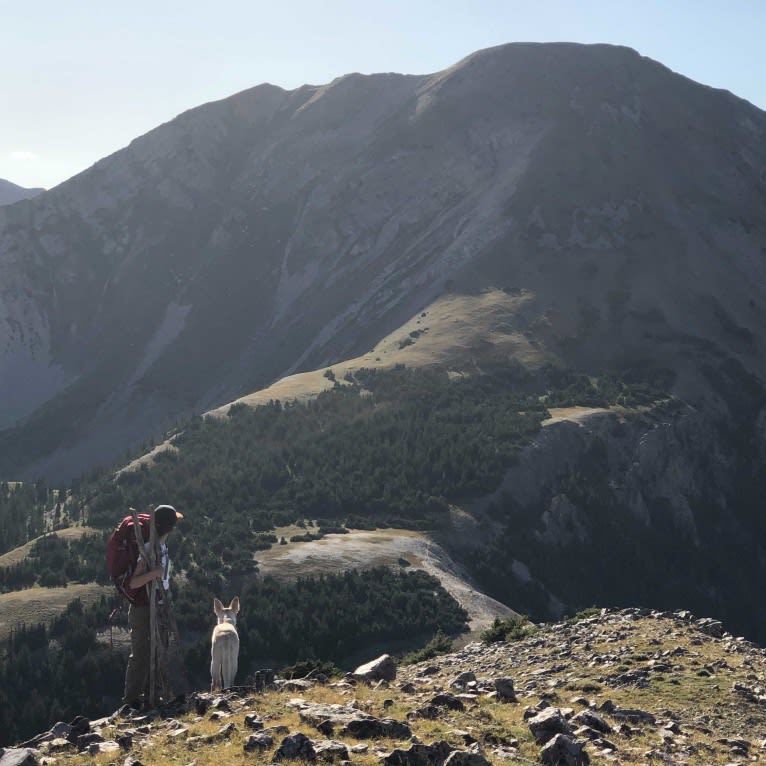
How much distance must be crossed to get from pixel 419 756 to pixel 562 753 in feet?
9.86

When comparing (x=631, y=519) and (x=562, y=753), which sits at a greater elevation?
(x=562, y=753)

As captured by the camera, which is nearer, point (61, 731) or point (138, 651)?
point (61, 731)

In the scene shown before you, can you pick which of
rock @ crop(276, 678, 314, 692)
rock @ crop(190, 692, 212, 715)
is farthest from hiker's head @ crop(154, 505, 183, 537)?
rock @ crop(276, 678, 314, 692)

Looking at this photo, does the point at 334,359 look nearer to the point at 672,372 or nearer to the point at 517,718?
the point at 672,372

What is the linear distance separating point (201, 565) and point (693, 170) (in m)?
154

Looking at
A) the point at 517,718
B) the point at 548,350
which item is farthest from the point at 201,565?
the point at 548,350

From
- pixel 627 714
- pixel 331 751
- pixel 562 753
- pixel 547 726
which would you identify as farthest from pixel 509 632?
pixel 331 751

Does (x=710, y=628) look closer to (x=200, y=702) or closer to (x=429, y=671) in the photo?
(x=429, y=671)

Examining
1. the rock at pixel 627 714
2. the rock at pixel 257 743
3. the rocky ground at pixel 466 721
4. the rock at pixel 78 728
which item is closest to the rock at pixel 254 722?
the rocky ground at pixel 466 721

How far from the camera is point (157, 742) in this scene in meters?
15.2

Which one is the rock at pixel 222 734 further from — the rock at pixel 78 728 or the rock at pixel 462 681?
the rock at pixel 462 681

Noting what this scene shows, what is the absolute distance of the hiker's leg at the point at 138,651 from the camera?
1834cm

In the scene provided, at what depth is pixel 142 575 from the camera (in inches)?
700

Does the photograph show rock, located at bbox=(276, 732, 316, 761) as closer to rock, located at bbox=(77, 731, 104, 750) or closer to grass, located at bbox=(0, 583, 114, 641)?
rock, located at bbox=(77, 731, 104, 750)
